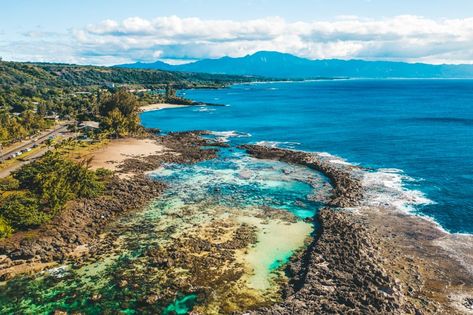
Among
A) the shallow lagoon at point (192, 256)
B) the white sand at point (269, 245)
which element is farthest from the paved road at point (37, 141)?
the white sand at point (269, 245)

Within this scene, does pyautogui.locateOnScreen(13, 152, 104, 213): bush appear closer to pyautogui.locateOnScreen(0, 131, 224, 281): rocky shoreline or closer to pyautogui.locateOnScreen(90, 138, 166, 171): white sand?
pyautogui.locateOnScreen(0, 131, 224, 281): rocky shoreline

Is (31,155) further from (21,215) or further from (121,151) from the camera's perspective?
(21,215)

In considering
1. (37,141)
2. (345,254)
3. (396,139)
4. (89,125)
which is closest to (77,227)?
(345,254)

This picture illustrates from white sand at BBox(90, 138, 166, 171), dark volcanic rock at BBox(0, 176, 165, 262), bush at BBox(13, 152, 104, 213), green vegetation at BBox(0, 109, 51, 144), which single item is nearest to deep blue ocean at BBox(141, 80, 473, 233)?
white sand at BBox(90, 138, 166, 171)

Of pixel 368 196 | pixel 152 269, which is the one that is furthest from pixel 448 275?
pixel 152 269

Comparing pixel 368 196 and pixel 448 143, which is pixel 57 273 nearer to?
pixel 368 196

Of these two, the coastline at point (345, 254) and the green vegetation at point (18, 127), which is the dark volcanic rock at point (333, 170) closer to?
the coastline at point (345, 254)
